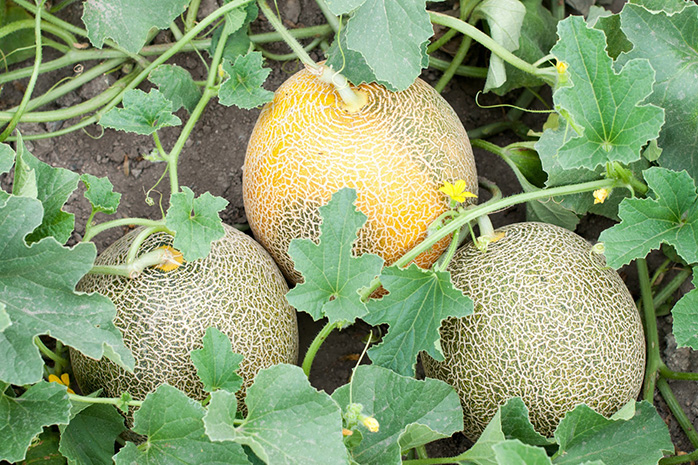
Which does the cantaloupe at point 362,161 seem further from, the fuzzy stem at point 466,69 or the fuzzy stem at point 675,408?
the fuzzy stem at point 675,408

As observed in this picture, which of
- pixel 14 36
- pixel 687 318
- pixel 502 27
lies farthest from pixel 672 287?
pixel 14 36

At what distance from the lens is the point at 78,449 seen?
1.89 meters

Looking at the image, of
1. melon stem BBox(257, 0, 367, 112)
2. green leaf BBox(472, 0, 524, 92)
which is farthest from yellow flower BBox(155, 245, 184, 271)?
green leaf BBox(472, 0, 524, 92)

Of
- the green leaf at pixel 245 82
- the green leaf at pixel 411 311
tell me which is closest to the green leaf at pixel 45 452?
the green leaf at pixel 411 311

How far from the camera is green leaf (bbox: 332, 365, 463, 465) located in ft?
6.10

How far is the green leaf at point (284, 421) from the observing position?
1586 millimetres

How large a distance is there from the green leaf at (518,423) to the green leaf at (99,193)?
1.17 m

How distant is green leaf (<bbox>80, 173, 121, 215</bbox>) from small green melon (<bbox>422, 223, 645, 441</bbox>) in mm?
987

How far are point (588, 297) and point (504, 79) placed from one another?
724 mm

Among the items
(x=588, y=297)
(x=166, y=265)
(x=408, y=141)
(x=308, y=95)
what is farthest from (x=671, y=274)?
(x=166, y=265)

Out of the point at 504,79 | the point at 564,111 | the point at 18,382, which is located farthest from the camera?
the point at 504,79

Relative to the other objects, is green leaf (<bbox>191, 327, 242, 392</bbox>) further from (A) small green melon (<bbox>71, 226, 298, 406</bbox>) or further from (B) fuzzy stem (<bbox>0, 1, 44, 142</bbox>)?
(B) fuzzy stem (<bbox>0, 1, 44, 142</bbox>)

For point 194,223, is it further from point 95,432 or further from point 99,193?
point 95,432

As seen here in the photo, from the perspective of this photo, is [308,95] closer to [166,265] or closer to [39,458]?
[166,265]
